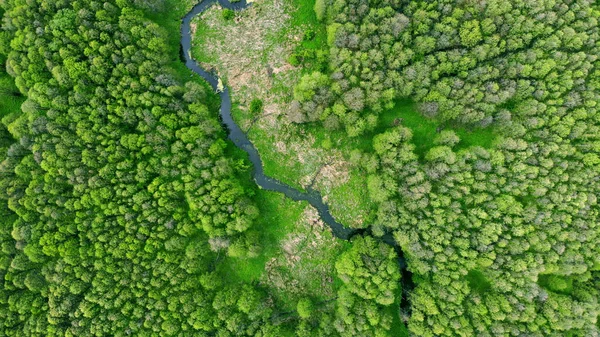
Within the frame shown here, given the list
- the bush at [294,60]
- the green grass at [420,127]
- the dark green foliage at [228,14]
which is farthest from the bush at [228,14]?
the green grass at [420,127]

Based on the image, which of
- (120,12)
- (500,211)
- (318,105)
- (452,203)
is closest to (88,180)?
(120,12)

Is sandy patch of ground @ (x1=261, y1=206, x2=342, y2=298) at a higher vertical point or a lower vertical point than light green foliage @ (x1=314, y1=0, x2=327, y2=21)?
lower

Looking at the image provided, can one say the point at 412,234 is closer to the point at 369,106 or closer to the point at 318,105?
the point at 369,106

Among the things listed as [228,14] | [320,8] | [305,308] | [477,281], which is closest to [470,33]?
[320,8]

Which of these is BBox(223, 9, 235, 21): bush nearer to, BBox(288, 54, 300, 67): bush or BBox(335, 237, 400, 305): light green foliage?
BBox(288, 54, 300, 67): bush

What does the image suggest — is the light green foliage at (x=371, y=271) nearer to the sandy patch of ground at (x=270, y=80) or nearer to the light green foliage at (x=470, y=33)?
the sandy patch of ground at (x=270, y=80)

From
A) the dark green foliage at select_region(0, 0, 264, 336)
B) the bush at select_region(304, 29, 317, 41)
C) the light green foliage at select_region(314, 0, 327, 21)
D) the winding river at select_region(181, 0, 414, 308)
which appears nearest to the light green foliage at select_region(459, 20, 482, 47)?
the light green foliage at select_region(314, 0, 327, 21)
